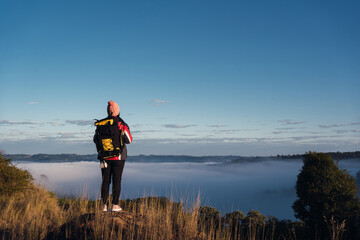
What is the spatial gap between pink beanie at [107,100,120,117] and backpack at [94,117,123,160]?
19 centimetres

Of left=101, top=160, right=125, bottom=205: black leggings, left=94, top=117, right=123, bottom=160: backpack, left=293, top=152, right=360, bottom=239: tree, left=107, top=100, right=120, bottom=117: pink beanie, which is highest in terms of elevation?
left=107, top=100, right=120, bottom=117: pink beanie

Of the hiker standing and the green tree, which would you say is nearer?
the hiker standing

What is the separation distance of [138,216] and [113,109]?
9.04 feet

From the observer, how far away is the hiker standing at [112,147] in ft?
25.8

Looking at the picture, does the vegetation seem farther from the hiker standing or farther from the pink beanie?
the pink beanie

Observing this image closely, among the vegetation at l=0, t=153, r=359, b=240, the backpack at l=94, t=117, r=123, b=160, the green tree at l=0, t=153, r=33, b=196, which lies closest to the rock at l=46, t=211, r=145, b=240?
the vegetation at l=0, t=153, r=359, b=240

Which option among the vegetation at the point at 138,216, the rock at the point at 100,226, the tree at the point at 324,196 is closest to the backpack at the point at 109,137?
the vegetation at the point at 138,216

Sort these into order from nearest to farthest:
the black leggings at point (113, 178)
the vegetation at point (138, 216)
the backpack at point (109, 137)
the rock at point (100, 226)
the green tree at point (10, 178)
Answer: the rock at point (100, 226) < the vegetation at point (138, 216) < the backpack at point (109, 137) < the black leggings at point (113, 178) < the green tree at point (10, 178)

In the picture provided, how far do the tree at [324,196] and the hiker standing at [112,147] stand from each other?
30.5 ft

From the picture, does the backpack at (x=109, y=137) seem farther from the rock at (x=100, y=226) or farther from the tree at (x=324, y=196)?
the tree at (x=324, y=196)

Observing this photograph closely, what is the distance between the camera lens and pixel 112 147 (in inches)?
310

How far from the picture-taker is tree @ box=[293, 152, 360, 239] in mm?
13297

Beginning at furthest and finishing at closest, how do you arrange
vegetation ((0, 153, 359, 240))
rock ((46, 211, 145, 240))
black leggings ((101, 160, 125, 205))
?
black leggings ((101, 160, 125, 205))
vegetation ((0, 153, 359, 240))
rock ((46, 211, 145, 240))

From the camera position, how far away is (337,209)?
1330 centimetres
